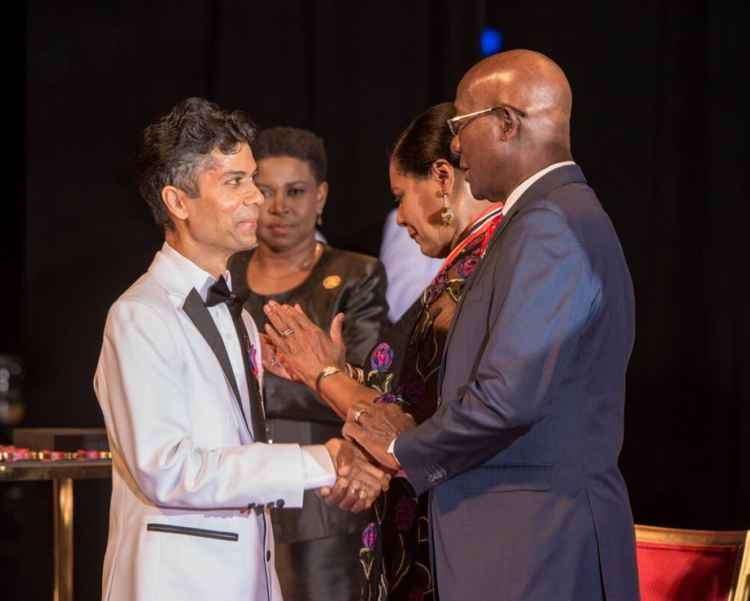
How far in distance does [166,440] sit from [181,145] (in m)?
0.60

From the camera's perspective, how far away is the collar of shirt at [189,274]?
96.1 inches

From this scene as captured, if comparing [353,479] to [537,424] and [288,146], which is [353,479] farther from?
[288,146]

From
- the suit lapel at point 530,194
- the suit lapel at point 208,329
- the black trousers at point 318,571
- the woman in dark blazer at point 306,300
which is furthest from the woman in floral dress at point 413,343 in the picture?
the black trousers at point 318,571

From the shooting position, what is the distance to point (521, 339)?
6.69ft

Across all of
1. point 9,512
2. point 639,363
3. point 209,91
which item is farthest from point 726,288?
point 9,512

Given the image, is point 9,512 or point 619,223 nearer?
point 619,223

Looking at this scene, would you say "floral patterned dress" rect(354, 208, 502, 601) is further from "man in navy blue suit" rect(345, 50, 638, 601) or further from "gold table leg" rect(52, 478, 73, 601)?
"gold table leg" rect(52, 478, 73, 601)

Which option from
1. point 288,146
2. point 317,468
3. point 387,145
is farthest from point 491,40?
point 317,468

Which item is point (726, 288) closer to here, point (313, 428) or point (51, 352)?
point (313, 428)

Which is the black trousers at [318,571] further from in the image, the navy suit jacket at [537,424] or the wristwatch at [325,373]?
the navy suit jacket at [537,424]

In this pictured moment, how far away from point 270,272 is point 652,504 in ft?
4.78

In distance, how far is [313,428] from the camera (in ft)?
12.2

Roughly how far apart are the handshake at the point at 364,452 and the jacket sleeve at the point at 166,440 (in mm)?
176

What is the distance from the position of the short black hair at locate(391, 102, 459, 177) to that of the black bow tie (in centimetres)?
54
